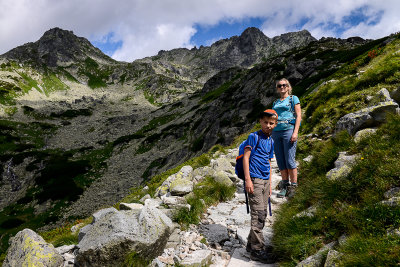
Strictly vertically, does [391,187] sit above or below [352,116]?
below

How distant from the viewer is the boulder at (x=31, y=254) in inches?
189

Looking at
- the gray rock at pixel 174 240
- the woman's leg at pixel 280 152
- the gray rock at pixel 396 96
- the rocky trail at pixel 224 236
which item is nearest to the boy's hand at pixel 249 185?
the rocky trail at pixel 224 236

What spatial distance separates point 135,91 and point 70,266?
581 feet

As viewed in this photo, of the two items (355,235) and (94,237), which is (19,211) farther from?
(355,235)

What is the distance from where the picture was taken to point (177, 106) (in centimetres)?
10794

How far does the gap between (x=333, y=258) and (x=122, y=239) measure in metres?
3.77

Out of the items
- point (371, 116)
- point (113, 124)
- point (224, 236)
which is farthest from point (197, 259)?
point (113, 124)

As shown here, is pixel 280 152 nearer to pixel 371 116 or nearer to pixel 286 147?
pixel 286 147

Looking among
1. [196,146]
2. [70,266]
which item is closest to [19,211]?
[196,146]

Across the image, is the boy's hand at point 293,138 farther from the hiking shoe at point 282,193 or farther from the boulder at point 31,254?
the boulder at point 31,254

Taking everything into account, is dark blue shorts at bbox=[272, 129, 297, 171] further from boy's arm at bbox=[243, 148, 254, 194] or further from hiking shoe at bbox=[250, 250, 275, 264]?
hiking shoe at bbox=[250, 250, 275, 264]

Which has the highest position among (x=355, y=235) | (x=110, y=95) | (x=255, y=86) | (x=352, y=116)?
(x=110, y=95)

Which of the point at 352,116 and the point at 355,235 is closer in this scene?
the point at 355,235

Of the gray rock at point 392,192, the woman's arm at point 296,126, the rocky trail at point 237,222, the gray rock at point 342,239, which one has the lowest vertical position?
the rocky trail at point 237,222
